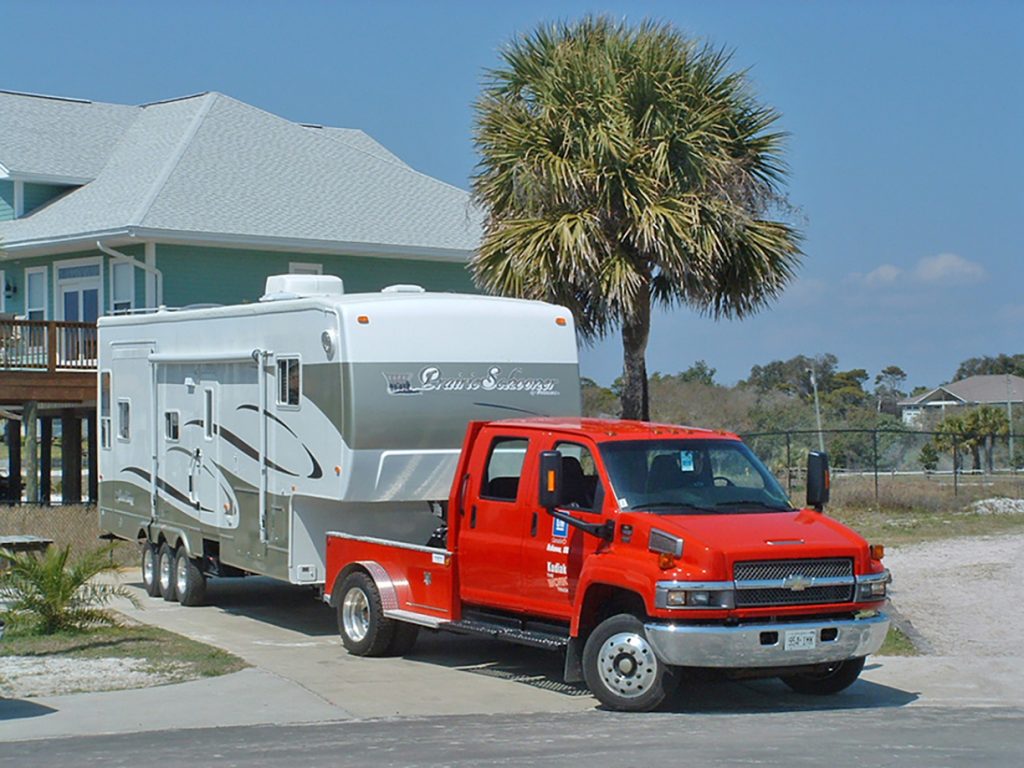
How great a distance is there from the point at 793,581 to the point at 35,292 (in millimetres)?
23582

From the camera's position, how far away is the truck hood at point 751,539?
10469 mm

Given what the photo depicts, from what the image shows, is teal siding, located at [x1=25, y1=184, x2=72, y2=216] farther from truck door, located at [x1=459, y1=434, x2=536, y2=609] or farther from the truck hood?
the truck hood

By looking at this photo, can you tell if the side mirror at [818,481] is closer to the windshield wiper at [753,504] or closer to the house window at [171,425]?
the windshield wiper at [753,504]

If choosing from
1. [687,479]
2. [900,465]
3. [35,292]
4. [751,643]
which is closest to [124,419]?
[687,479]

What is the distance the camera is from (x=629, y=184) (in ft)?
63.4

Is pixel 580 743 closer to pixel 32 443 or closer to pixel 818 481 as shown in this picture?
pixel 818 481

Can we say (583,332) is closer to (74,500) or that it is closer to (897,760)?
(897,760)

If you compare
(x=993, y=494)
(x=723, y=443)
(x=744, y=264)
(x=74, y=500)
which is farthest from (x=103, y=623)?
(x=993, y=494)

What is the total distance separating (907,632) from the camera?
1478cm

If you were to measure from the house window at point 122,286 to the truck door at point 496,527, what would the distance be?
17.3 m

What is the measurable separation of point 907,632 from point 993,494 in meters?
18.9

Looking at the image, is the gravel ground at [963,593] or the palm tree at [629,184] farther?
the palm tree at [629,184]

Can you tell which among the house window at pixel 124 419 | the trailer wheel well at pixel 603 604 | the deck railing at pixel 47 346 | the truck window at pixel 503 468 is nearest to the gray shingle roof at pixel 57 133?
the deck railing at pixel 47 346

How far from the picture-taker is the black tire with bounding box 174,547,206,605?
16.9 metres
